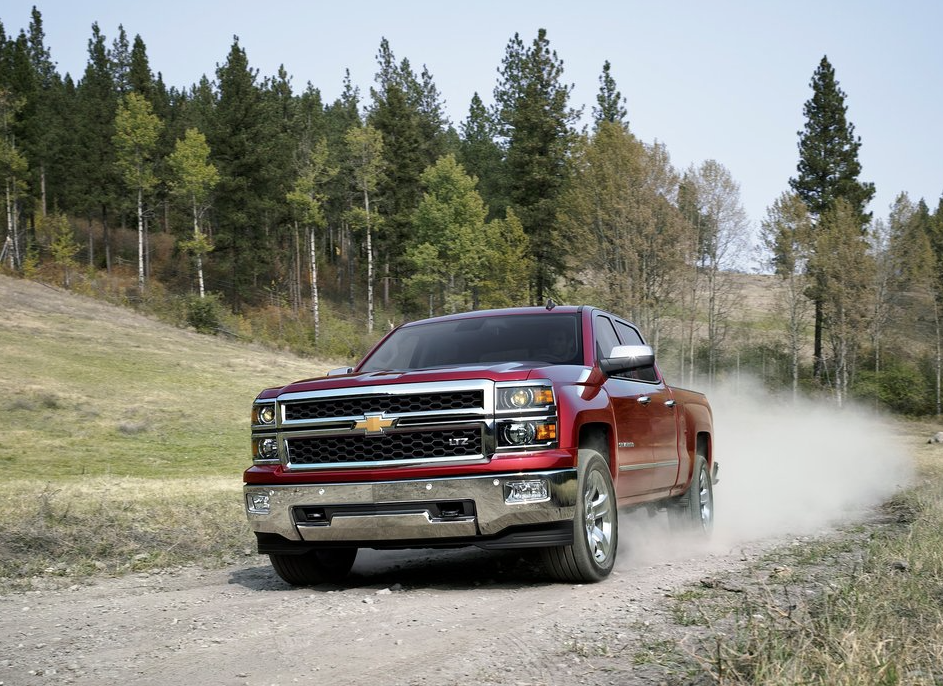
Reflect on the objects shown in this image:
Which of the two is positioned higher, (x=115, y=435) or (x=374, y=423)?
(x=374, y=423)

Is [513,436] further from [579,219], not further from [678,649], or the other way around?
[579,219]

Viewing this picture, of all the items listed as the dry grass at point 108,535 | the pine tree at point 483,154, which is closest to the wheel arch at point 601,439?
the dry grass at point 108,535

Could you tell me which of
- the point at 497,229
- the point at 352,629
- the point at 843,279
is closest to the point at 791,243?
the point at 843,279

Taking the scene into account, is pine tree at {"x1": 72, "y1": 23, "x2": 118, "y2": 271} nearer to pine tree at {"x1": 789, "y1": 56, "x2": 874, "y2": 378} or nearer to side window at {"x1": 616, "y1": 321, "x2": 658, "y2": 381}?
pine tree at {"x1": 789, "y1": 56, "x2": 874, "y2": 378}

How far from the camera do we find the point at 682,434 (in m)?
9.12

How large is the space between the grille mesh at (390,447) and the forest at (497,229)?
133ft

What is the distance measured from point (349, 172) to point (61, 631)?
69090 mm

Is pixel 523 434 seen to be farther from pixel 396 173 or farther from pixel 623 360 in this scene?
pixel 396 173

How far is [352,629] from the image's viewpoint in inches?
204

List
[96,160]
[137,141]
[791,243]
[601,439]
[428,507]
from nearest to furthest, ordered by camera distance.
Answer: [428,507], [601,439], [791,243], [137,141], [96,160]

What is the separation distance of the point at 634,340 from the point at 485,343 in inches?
84.0

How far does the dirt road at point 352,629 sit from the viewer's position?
4.29 metres

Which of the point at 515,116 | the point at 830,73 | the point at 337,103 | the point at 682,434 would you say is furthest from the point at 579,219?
the point at 337,103

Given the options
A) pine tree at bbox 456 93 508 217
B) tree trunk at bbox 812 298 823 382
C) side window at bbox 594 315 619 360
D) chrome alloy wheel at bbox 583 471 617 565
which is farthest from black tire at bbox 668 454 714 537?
pine tree at bbox 456 93 508 217
